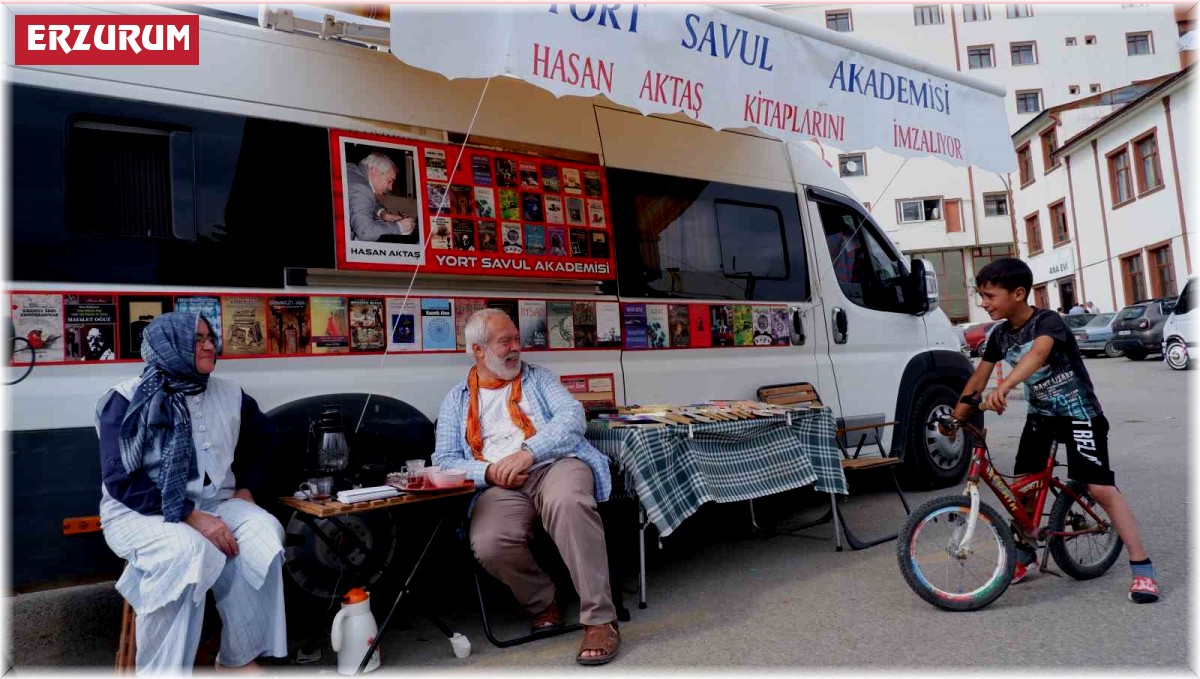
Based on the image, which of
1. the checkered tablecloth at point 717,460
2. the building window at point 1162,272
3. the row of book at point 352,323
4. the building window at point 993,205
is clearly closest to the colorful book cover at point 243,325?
the row of book at point 352,323

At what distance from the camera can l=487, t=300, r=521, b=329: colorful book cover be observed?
391 cm

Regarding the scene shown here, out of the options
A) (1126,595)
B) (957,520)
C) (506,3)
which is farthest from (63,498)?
(1126,595)

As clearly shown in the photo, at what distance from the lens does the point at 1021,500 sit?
3545mm

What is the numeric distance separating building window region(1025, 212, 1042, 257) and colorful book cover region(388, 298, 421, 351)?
1187 inches

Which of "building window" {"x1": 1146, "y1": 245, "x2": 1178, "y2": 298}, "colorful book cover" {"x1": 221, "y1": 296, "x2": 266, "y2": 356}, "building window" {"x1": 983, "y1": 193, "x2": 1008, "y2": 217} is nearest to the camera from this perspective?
"colorful book cover" {"x1": 221, "y1": 296, "x2": 266, "y2": 356}

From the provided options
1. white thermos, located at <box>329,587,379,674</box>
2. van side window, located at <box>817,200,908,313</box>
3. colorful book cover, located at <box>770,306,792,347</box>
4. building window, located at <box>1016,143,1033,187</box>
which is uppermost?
building window, located at <box>1016,143,1033,187</box>

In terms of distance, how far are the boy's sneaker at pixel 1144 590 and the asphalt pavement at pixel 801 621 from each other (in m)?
0.05

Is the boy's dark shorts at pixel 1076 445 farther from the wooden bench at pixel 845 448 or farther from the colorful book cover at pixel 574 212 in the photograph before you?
the colorful book cover at pixel 574 212

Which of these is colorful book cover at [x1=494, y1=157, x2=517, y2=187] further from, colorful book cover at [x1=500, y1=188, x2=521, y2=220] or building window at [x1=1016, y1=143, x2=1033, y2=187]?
building window at [x1=1016, y1=143, x2=1033, y2=187]

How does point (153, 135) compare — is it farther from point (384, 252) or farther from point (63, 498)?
point (63, 498)

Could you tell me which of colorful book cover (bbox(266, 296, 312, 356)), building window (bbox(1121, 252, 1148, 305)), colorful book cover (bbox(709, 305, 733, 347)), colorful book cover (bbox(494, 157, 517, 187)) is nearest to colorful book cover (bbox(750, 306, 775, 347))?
colorful book cover (bbox(709, 305, 733, 347))

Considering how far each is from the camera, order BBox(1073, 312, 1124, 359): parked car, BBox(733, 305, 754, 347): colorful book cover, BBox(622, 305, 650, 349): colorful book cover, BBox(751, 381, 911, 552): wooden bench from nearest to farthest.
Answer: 1. BBox(622, 305, 650, 349): colorful book cover
2. BBox(751, 381, 911, 552): wooden bench
3. BBox(733, 305, 754, 347): colorful book cover
4. BBox(1073, 312, 1124, 359): parked car

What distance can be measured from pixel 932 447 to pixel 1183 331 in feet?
35.9

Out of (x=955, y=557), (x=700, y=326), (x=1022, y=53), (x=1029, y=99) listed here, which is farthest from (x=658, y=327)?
(x=1022, y=53)
